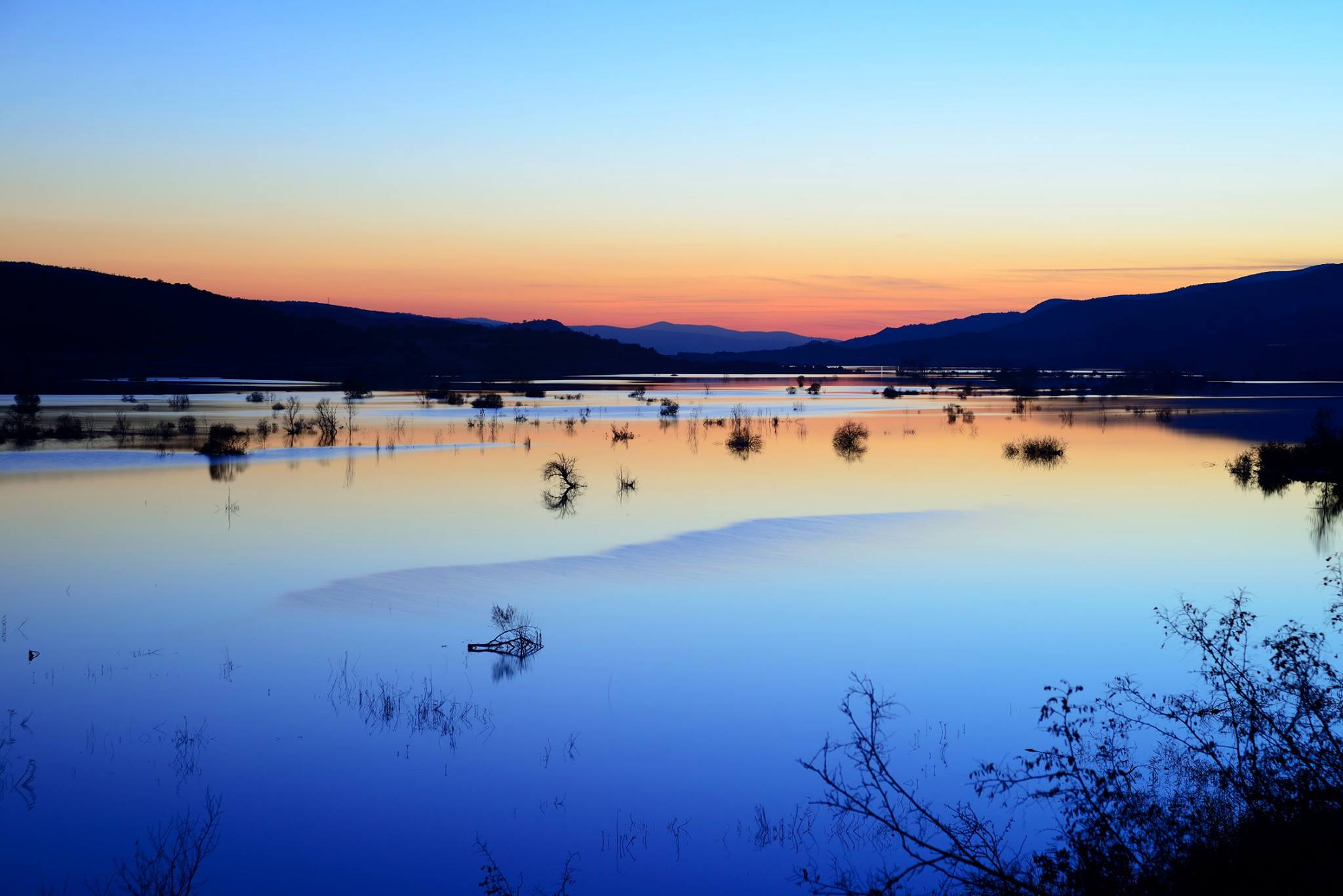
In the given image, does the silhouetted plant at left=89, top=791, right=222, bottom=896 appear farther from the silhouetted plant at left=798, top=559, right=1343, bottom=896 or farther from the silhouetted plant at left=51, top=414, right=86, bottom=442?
the silhouetted plant at left=51, top=414, right=86, bottom=442

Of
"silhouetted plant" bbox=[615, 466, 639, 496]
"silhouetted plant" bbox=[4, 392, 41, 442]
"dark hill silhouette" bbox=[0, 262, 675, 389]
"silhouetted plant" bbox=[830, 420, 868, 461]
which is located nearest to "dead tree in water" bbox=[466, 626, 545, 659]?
"silhouetted plant" bbox=[615, 466, 639, 496]

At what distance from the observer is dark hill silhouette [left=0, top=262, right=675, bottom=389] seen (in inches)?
3386

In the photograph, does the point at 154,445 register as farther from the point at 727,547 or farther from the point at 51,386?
the point at 51,386

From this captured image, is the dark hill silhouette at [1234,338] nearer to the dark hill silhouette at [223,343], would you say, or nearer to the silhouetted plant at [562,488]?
the dark hill silhouette at [223,343]

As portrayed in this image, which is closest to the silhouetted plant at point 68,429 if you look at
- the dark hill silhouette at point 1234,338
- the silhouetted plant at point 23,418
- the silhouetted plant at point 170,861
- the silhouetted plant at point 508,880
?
the silhouetted plant at point 23,418

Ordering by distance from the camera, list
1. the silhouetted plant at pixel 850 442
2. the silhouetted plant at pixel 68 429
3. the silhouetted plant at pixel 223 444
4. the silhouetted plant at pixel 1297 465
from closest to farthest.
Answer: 1. the silhouetted plant at pixel 1297 465
2. the silhouetted plant at pixel 223 444
3. the silhouetted plant at pixel 850 442
4. the silhouetted plant at pixel 68 429

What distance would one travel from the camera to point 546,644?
10844mm

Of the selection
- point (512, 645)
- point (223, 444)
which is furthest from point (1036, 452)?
point (512, 645)

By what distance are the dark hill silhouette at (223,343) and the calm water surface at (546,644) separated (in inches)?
2279

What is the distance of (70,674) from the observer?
31.8 ft

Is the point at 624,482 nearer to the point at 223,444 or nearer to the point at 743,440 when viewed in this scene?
the point at 743,440

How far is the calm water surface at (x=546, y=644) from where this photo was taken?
6.90 m

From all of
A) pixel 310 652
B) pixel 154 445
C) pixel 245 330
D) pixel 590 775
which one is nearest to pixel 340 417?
pixel 154 445

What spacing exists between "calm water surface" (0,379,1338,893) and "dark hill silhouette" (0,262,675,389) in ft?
190
